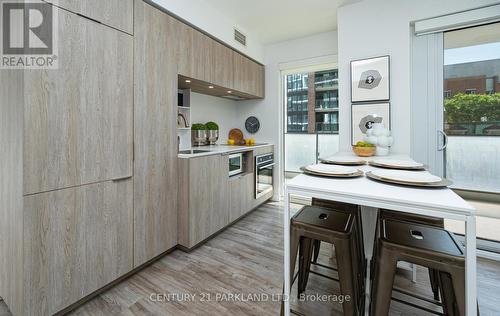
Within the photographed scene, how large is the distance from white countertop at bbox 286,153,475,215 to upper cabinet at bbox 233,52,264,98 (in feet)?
7.47

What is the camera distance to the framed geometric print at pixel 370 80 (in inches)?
100

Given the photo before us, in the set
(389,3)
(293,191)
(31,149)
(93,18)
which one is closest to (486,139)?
(389,3)

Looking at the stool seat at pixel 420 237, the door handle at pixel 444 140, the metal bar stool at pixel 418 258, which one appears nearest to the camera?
the metal bar stool at pixel 418 258

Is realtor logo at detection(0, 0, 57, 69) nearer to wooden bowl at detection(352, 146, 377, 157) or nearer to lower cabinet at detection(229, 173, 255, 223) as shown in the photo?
lower cabinet at detection(229, 173, 255, 223)

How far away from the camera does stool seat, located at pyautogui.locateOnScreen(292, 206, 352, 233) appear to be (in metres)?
1.28

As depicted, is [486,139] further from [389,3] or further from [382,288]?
[382,288]

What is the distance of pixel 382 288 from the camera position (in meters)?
1.08

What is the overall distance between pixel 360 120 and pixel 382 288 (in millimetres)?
2029

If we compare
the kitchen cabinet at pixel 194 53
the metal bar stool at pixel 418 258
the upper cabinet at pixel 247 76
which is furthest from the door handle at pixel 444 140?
the kitchen cabinet at pixel 194 53

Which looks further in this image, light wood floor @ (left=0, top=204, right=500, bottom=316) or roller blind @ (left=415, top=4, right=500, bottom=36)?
roller blind @ (left=415, top=4, right=500, bottom=36)

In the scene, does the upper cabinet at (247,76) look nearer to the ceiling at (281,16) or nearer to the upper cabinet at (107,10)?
the ceiling at (281,16)

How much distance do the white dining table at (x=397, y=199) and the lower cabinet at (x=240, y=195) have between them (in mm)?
1629

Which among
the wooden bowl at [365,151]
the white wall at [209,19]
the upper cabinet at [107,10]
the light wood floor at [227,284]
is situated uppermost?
the white wall at [209,19]

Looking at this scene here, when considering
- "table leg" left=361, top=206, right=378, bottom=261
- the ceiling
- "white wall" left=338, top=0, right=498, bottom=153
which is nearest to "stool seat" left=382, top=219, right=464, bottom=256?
"table leg" left=361, top=206, right=378, bottom=261
